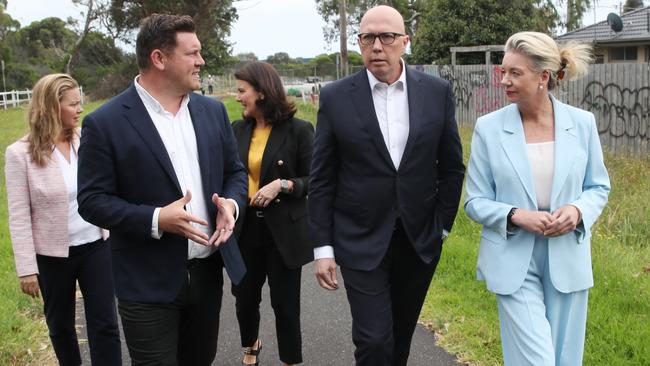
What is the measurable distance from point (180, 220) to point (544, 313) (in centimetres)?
176

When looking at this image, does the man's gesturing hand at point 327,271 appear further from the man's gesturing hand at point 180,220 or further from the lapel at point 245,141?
the lapel at point 245,141

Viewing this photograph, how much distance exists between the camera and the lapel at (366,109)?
3.45 meters

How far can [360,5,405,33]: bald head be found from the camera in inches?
136

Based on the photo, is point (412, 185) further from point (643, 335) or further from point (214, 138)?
point (643, 335)

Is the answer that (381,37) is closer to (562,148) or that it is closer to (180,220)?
(562,148)

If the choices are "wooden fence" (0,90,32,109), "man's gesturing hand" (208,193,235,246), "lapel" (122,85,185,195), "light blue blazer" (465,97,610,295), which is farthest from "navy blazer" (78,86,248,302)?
"wooden fence" (0,90,32,109)

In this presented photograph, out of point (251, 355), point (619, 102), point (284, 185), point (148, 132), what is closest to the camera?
point (148, 132)

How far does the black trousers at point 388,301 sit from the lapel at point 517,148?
0.67m

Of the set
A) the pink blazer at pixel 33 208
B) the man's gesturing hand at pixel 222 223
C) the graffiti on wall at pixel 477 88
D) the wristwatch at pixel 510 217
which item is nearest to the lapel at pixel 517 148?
the wristwatch at pixel 510 217

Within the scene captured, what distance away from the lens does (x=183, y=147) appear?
3.23m

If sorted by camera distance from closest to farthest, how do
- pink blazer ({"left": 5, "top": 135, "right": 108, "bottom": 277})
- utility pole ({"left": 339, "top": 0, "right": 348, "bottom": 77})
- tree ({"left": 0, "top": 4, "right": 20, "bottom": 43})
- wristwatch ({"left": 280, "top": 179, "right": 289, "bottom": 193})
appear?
pink blazer ({"left": 5, "top": 135, "right": 108, "bottom": 277}) < wristwatch ({"left": 280, "top": 179, "right": 289, "bottom": 193}) < utility pole ({"left": 339, "top": 0, "right": 348, "bottom": 77}) < tree ({"left": 0, "top": 4, "right": 20, "bottom": 43})

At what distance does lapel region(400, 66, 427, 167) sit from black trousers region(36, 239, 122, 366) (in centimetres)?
200

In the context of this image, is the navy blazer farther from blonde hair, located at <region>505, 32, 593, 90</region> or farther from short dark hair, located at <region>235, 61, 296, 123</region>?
blonde hair, located at <region>505, 32, 593, 90</region>

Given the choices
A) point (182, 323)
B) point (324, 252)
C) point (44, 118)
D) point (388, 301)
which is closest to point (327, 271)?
point (324, 252)
